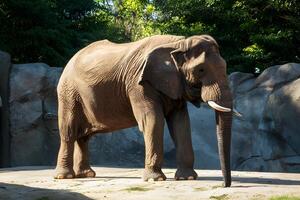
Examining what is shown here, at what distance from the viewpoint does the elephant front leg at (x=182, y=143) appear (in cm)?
854

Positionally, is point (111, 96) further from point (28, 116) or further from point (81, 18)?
point (81, 18)

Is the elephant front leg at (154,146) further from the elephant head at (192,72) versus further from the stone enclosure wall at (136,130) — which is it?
the stone enclosure wall at (136,130)

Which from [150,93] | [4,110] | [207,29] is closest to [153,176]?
[150,93]

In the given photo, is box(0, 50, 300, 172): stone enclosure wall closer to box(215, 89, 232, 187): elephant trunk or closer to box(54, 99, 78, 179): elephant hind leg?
box(54, 99, 78, 179): elephant hind leg

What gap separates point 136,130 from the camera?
15.5m

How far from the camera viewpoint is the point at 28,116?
1537 centimetres

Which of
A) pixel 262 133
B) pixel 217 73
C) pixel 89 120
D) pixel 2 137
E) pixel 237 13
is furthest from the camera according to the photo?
pixel 237 13

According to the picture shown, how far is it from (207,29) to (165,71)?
9.38 meters

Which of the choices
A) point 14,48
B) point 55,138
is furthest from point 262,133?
point 14,48

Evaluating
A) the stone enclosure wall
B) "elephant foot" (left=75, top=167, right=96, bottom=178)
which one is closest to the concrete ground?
"elephant foot" (left=75, top=167, right=96, bottom=178)

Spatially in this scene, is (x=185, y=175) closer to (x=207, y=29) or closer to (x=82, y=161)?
(x=82, y=161)

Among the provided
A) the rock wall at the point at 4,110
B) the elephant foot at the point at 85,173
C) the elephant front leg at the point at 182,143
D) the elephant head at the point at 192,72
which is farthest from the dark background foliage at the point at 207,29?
the elephant head at the point at 192,72

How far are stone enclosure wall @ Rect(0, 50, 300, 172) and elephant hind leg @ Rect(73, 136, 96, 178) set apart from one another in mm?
4392

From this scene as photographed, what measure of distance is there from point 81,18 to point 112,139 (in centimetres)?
560
